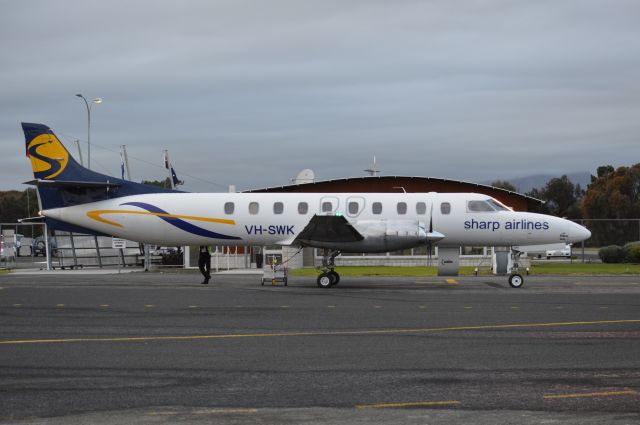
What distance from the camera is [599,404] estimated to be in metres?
8.78

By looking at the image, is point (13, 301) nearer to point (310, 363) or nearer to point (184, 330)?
point (184, 330)

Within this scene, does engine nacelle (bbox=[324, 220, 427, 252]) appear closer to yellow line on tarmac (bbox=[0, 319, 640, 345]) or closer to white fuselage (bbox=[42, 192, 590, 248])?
white fuselage (bbox=[42, 192, 590, 248])

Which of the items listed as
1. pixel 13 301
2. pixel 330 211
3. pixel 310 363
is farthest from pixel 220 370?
pixel 330 211

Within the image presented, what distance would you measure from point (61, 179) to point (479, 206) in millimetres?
16197

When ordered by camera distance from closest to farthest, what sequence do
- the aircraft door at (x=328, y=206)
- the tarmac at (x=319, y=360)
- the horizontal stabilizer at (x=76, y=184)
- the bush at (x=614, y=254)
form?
the tarmac at (x=319, y=360)
the aircraft door at (x=328, y=206)
the horizontal stabilizer at (x=76, y=184)
the bush at (x=614, y=254)

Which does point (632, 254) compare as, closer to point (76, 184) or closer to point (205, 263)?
point (205, 263)

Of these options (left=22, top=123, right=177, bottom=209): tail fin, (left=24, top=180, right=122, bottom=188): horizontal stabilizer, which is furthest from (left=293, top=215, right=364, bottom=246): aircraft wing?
(left=24, top=180, right=122, bottom=188): horizontal stabilizer

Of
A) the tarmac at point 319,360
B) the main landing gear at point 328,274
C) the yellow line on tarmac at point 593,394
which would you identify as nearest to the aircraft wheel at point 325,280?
the main landing gear at point 328,274

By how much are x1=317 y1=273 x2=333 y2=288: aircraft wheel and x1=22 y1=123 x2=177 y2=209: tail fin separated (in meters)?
7.46

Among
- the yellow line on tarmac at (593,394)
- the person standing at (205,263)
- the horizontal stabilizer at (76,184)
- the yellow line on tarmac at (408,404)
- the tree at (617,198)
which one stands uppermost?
the tree at (617,198)

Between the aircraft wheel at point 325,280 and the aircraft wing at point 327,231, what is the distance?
49.2 inches

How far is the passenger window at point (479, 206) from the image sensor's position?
30.0 metres

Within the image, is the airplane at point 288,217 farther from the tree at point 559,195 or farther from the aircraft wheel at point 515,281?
the tree at point 559,195

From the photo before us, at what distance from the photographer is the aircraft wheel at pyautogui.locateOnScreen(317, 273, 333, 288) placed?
28453mm
